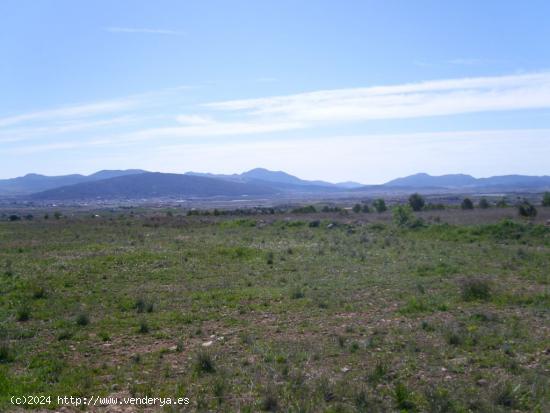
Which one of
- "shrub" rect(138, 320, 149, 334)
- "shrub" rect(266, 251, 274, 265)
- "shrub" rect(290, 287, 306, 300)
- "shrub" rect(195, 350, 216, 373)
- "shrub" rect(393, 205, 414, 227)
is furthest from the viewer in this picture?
"shrub" rect(393, 205, 414, 227)

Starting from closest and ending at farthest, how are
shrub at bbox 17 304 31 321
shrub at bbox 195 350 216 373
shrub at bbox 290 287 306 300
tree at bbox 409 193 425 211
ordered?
shrub at bbox 195 350 216 373
shrub at bbox 17 304 31 321
shrub at bbox 290 287 306 300
tree at bbox 409 193 425 211

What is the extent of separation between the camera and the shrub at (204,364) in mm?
8688

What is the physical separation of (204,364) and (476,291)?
8.34 metres

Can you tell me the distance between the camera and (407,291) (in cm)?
1550

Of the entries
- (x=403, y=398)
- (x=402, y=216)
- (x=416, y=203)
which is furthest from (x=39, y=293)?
(x=416, y=203)

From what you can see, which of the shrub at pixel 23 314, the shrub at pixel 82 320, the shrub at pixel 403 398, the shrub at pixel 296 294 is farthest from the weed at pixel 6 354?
the shrub at pixel 296 294

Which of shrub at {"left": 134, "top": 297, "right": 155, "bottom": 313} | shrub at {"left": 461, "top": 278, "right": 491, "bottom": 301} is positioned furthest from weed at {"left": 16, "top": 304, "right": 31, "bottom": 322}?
shrub at {"left": 461, "top": 278, "right": 491, "bottom": 301}

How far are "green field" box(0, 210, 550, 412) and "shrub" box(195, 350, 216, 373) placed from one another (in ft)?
0.07

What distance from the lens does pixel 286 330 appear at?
37.7 ft

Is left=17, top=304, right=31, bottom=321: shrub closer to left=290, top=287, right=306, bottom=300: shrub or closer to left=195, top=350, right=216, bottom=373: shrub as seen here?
left=195, top=350, right=216, bottom=373: shrub

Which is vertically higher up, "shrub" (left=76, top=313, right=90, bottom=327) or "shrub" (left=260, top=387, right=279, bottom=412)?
"shrub" (left=260, top=387, right=279, bottom=412)

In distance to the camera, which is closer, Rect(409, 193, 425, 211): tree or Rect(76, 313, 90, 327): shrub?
Rect(76, 313, 90, 327): shrub

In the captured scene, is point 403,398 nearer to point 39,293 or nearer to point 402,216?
point 39,293

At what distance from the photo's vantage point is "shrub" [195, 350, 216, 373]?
8.69 metres
